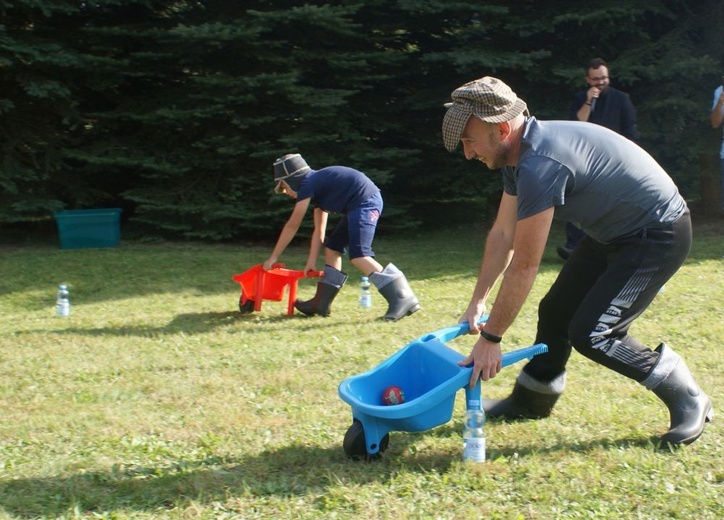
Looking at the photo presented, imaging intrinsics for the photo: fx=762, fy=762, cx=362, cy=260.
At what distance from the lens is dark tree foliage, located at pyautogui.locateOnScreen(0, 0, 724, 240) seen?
37.3 feet

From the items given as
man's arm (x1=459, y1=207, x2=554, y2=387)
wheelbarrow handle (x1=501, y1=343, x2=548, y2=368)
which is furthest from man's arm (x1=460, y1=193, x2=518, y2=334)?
man's arm (x1=459, y1=207, x2=554, y2=387)

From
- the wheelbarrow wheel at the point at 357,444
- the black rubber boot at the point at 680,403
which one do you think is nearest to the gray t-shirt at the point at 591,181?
the black rubber boot at the point at 680,403

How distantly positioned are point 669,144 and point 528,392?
881 centimetres

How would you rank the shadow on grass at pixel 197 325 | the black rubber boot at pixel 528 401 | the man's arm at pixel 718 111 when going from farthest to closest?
1. the man's arm at pixel 718 111
2. the shadow on grass at pixel 197 325
3. the black rubber boot at pixel 528 401

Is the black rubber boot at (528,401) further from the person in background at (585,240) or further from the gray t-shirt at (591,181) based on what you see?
the gray t-shirt at (591,181)

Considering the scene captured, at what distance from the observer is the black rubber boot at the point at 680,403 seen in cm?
390

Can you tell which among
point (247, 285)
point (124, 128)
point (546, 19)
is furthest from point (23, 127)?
point (546, 19)

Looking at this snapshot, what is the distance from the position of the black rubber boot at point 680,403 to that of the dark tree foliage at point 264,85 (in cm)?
795

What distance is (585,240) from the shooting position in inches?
161

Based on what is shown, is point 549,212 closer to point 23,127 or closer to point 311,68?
point 311,68

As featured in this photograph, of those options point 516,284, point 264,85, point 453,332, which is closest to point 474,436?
point 453,332

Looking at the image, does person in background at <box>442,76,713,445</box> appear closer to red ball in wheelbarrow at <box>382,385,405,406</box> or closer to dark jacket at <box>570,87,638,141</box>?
red ball in wheelbarrow at <box>382,385,405,406</box>

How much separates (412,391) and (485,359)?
69 cm

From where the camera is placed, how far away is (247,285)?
7184 millimetres
